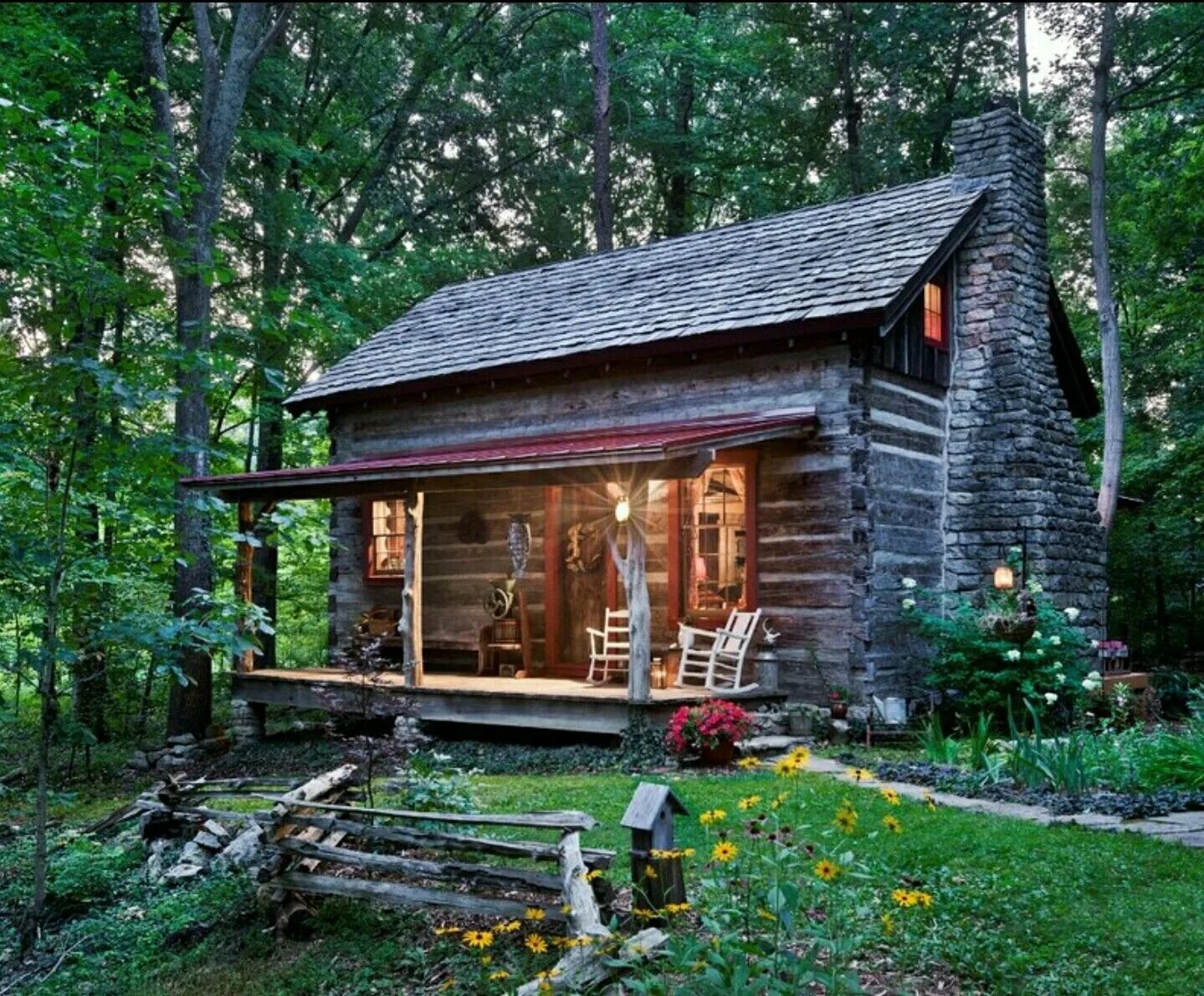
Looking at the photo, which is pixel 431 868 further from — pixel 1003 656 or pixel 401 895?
pixel 1003 656

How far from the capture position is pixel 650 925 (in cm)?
445

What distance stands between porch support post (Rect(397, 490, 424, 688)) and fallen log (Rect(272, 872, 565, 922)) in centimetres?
623

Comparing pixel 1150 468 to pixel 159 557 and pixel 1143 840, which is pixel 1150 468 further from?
pixel 159 557

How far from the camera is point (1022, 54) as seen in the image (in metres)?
20.9

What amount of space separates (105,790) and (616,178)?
18241mm

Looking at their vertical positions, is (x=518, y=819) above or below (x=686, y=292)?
below

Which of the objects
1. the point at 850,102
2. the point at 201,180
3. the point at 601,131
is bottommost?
the point at 201,180

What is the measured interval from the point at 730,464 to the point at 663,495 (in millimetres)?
992

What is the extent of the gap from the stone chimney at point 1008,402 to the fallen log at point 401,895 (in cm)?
883

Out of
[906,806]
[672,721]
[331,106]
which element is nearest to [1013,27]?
[331,106]

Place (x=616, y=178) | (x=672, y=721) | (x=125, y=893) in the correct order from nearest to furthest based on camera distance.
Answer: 1. (x=125, y=893)
2. (x=672, y=721)
3. (x=616, y=178)

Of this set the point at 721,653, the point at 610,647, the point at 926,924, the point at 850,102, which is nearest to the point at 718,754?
the point at 721,653

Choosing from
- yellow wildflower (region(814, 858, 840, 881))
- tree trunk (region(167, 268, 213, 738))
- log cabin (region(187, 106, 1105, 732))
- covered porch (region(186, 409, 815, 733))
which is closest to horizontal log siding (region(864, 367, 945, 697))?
log cabin (region(187, 106, 1105, 732))

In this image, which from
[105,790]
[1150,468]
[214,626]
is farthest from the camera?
[1150,468]
